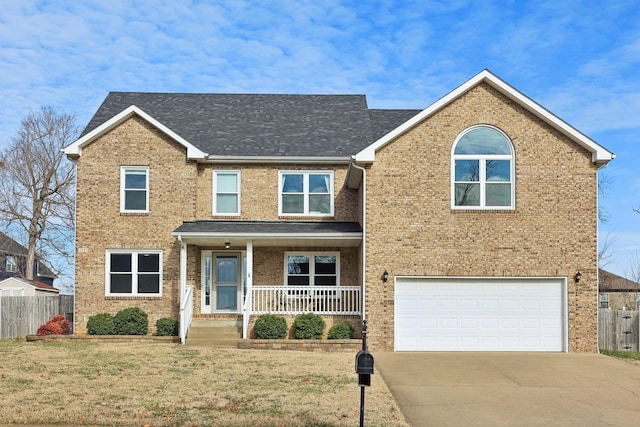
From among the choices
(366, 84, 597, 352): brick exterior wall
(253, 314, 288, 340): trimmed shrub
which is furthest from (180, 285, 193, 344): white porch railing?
(366, 84, 597, 352): brick exterior wall

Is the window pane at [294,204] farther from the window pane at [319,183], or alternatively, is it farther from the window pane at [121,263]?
the window pane at [121,263]

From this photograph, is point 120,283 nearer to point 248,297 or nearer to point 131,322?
point 131,322

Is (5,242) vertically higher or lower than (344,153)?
lower

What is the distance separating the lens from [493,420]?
413 inches

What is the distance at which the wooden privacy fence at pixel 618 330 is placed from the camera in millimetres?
22156

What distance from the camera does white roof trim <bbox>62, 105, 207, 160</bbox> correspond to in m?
22.9

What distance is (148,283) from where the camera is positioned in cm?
2288

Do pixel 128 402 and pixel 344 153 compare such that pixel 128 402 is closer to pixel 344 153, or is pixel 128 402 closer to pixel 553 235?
pixel 553 235

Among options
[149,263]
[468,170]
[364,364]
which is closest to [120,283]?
[149,263]

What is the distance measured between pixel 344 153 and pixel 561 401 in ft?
44.8

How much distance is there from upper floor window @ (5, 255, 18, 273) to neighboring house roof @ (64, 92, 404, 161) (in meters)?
24.9

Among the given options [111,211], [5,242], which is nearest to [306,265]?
[111,211]

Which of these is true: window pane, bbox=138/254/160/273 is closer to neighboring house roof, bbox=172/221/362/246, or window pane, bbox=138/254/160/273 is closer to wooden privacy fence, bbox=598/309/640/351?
neighboring house roof, bbox=172/221/362/246

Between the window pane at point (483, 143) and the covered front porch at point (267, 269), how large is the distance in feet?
13.3
